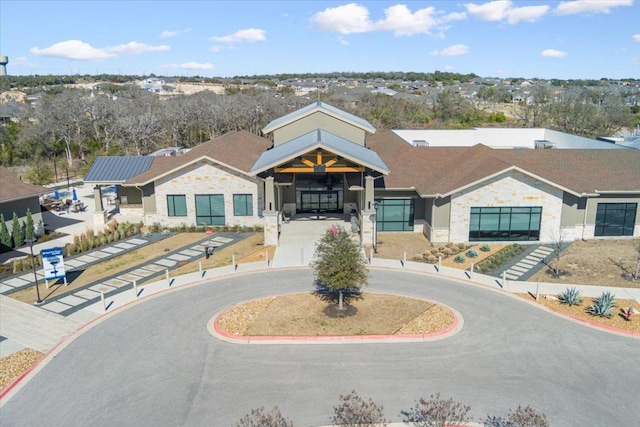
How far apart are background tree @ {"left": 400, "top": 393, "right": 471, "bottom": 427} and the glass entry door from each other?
22.6 meters

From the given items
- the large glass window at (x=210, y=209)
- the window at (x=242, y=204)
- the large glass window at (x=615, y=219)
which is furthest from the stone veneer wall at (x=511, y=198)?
the large glass window at (x=210, y=209)

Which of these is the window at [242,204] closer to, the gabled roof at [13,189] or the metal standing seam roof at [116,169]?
the metal standing seam roof at [116,169]

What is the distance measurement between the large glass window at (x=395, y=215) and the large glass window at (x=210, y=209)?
1147cm

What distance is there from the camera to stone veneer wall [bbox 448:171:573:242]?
30984mm

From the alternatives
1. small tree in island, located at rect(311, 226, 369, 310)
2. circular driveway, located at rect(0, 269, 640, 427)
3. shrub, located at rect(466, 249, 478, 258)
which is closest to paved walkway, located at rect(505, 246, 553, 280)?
shrub, located at rect(466, 249, 478, 258)

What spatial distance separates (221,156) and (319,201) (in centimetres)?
806

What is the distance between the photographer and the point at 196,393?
1594cm

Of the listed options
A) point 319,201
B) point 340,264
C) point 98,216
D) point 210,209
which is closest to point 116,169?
point 98,216

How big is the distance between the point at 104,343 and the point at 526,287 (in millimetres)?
19847

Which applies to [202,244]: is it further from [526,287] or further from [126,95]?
[126,95]

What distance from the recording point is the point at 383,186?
107ft

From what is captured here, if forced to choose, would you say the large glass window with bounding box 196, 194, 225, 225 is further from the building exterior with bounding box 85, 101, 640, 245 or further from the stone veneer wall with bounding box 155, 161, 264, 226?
the stone veneer wall with bounding box 155, 161, 264, 226

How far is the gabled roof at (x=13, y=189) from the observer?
31.1 metres

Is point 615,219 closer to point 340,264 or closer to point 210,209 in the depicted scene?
point 340,264
